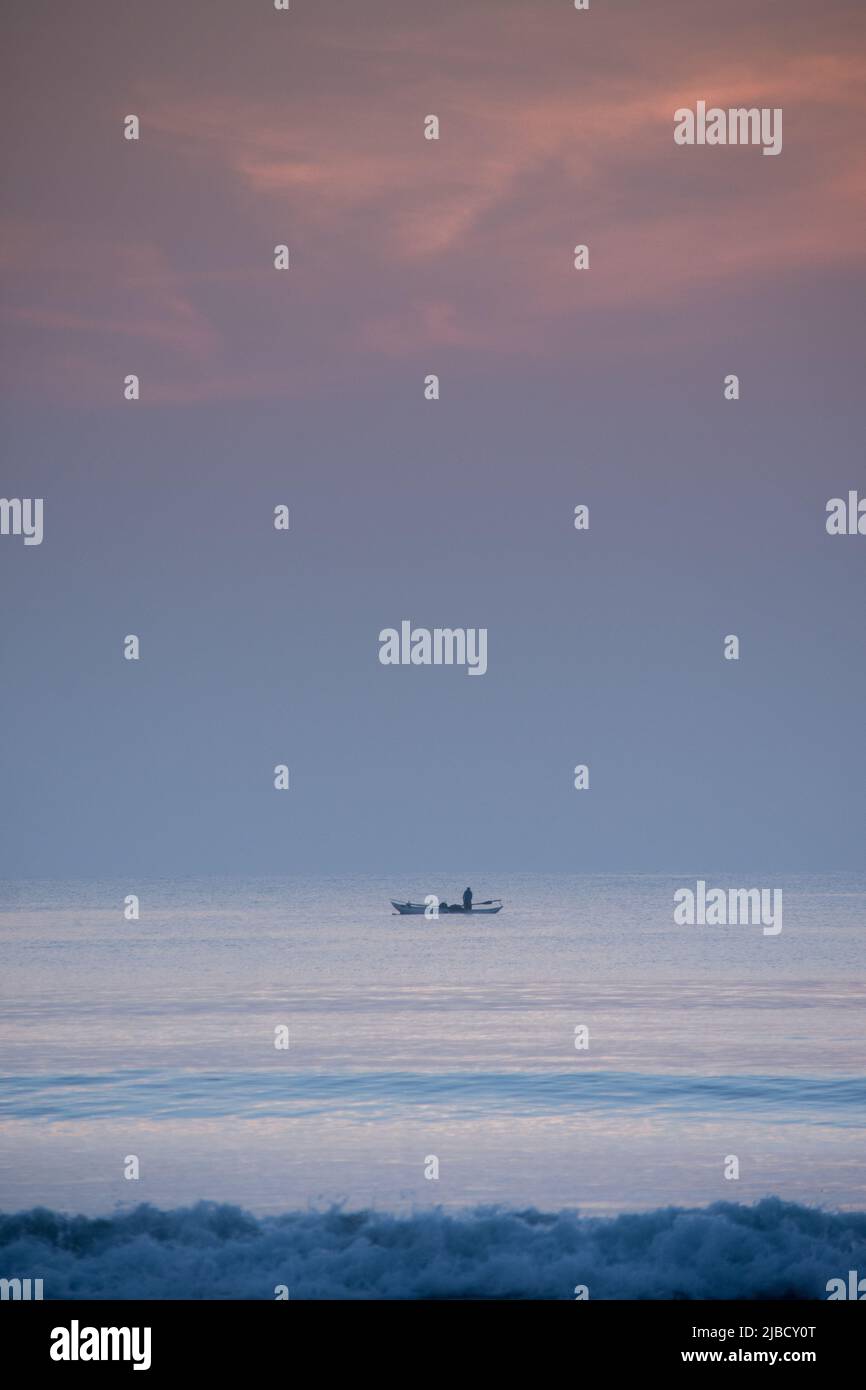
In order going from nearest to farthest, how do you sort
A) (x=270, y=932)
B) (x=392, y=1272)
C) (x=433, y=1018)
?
(x=392, y=1272), (x=433, y=1018), (x=270, y=932)

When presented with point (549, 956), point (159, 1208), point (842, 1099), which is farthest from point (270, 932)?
point (159, 1208)

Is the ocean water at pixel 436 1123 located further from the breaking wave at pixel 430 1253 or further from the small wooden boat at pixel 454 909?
the small wooden boat at pixel 454 909

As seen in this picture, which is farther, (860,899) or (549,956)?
(860,899)

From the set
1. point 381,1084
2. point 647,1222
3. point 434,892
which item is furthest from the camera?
point 434,892

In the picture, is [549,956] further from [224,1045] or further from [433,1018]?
[224,1045]

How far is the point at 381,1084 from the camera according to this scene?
17438 mm

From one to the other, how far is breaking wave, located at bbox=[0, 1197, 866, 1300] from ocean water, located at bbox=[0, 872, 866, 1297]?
0.08ft

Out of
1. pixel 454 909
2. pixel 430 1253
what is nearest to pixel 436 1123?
pixel 430 1253

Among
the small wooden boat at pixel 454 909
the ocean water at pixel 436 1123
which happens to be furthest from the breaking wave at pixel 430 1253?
the small wooden boat at pixel 454 909

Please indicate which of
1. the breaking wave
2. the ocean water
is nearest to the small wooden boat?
the ocean water

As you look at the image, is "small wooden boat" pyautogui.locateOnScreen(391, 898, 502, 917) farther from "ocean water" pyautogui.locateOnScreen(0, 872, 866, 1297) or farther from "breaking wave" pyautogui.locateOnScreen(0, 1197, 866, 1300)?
"breaking wave" pyautogui.locateOnScreen(0, 1197, 866, 1300)

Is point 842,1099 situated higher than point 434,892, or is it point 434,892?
point 434,892
